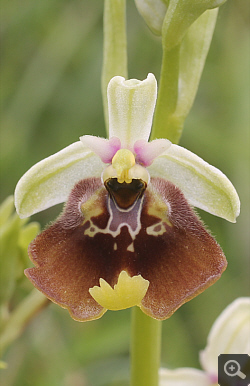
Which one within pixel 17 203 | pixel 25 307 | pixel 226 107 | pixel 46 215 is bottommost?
pixel 46 215

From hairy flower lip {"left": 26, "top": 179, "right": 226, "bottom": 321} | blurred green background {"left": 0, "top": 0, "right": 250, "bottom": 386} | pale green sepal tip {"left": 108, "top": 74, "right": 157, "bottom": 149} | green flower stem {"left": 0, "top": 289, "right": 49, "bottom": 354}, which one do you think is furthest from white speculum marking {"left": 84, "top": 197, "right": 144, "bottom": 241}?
blurred green background {"left": 0, "top": 0, "right": 250, "bottom": 386}

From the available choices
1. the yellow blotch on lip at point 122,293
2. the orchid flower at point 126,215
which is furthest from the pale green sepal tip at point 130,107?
the yellow blotch on lip at point 122,293

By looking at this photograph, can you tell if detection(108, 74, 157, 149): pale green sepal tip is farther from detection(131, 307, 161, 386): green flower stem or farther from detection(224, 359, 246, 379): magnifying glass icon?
detection(224, 359, 246, 379): magnifying glass icon

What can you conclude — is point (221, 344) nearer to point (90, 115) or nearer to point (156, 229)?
point (156, 229)

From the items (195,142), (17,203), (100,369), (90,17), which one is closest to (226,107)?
(195,142)

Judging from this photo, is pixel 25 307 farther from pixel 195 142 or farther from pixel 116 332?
pixel 195 142
